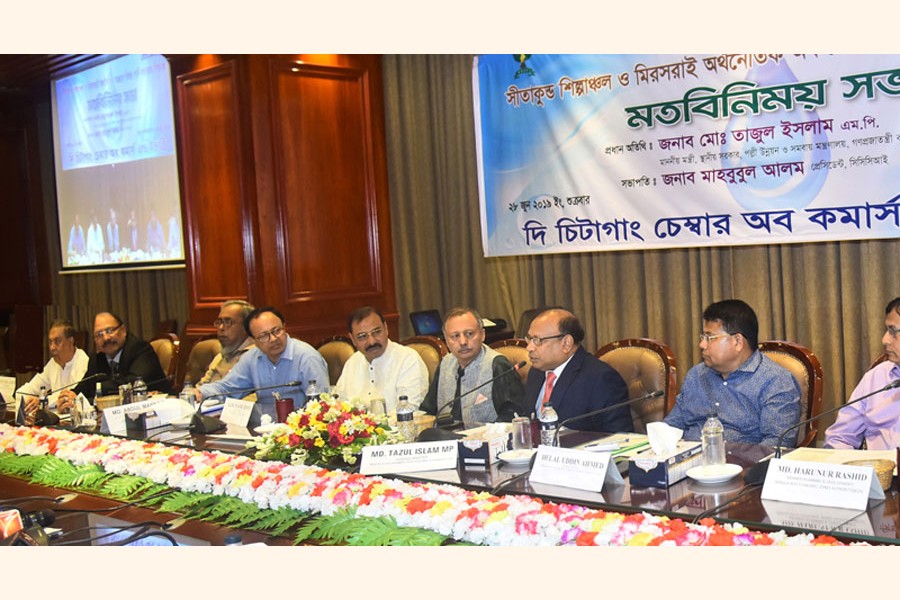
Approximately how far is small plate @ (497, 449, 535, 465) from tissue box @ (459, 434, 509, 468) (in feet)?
0.08

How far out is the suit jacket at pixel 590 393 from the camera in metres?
3.06

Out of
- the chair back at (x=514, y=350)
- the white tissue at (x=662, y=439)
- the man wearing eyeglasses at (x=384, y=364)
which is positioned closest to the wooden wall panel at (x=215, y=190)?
the man wearing eyeglasses at (x=384, y=364)

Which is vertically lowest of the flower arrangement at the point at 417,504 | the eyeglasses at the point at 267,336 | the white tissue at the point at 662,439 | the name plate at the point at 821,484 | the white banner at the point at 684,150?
the flower arrangement at the point at 417,504

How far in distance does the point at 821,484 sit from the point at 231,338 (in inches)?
138

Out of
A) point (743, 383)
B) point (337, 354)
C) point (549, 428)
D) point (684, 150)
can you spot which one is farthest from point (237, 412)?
point (684, 150)

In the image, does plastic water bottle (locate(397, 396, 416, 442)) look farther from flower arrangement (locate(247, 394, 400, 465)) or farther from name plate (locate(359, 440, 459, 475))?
name plate (locate(359, 440, 459, 475))

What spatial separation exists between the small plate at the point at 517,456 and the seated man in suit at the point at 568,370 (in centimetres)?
61

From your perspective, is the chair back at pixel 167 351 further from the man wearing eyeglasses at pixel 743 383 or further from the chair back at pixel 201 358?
the man wearing eyeglasses at pixel 743 383

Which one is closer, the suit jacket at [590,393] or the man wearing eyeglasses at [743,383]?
the man wearing eyeglasses at [743,383]

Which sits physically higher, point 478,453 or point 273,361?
point 273,361

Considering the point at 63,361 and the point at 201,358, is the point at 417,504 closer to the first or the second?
the point at 201,358

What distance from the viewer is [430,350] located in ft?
14.1

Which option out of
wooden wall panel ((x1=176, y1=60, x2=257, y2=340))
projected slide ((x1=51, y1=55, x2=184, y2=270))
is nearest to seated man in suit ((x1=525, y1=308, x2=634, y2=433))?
wooden wall panel ((x1=176, y1=60, x2=257, y2=340))

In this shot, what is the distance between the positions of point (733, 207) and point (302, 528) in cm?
296
